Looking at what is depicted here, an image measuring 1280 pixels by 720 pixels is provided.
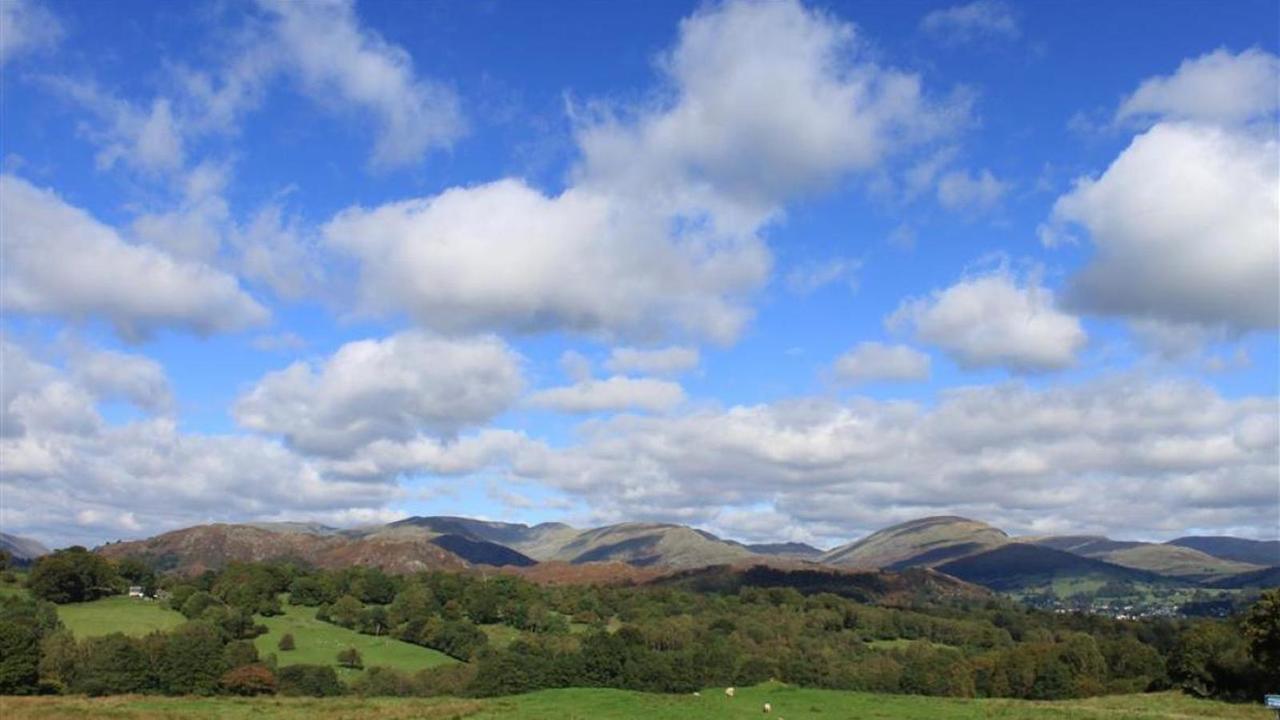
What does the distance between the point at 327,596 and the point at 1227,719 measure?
18006 cm

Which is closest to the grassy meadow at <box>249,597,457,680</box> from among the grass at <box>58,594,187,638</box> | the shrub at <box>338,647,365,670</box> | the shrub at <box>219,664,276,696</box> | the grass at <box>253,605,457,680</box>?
the grass at <box>253,605,457,680</box>

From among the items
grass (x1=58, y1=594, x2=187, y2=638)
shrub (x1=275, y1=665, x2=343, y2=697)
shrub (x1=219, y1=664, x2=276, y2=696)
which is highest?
grass (x1=58, y1=594, x2=187, y2=638)

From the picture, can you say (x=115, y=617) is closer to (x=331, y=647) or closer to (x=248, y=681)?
(x=331, y=647)

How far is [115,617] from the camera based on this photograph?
15625 centimetres

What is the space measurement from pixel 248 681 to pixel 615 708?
70.6m

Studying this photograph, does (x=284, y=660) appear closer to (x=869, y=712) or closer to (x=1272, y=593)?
(x=869, y=712)

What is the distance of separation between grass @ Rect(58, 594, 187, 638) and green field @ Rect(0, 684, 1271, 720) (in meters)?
99.8

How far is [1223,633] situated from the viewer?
9938 cm

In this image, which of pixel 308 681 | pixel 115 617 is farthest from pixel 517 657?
pixel 115 617

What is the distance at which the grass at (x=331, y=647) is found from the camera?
14350 centimetres

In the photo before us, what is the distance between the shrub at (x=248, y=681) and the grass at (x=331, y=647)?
87.7 feet

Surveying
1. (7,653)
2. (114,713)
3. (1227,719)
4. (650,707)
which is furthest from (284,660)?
(1227,719)

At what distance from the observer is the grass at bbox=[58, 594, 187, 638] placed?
146875 millimetres

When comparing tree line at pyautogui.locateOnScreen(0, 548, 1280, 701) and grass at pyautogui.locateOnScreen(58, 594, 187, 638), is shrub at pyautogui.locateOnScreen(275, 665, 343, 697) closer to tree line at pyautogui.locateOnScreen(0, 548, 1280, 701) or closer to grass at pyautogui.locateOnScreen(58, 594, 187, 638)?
tree line at pyautogui.locateOnScreen(0, 548, 1280, 701)
